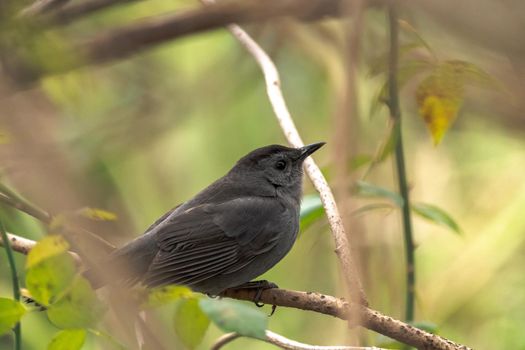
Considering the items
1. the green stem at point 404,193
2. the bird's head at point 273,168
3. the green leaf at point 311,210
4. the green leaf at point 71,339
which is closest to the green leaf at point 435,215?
the green stem at point 404,193

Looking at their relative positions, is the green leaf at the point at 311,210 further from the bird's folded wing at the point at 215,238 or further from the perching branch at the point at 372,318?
the bird's folded wing at the point at 215,238

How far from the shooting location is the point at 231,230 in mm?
4395

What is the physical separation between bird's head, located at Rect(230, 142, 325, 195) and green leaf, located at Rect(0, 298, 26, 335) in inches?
123

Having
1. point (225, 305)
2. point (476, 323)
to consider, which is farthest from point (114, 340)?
point (476, 323)

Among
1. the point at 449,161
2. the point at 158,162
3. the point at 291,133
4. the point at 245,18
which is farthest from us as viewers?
the point at 449,161

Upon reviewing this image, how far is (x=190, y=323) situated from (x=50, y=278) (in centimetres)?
34

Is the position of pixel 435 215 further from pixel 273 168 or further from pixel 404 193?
pixel 273 168

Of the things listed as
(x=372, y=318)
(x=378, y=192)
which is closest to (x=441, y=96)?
(x=378, y=192)

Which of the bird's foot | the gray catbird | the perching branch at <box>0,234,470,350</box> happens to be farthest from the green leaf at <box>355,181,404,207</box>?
the gray catbird

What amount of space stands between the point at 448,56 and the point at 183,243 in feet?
6.69

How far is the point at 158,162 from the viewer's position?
4.79m

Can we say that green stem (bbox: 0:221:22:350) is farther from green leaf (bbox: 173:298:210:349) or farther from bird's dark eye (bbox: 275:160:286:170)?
bird's dark eye (bbox: 275:160:286:170)

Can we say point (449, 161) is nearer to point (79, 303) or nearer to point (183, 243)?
point (183, 243)

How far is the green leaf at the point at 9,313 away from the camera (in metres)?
1.85
